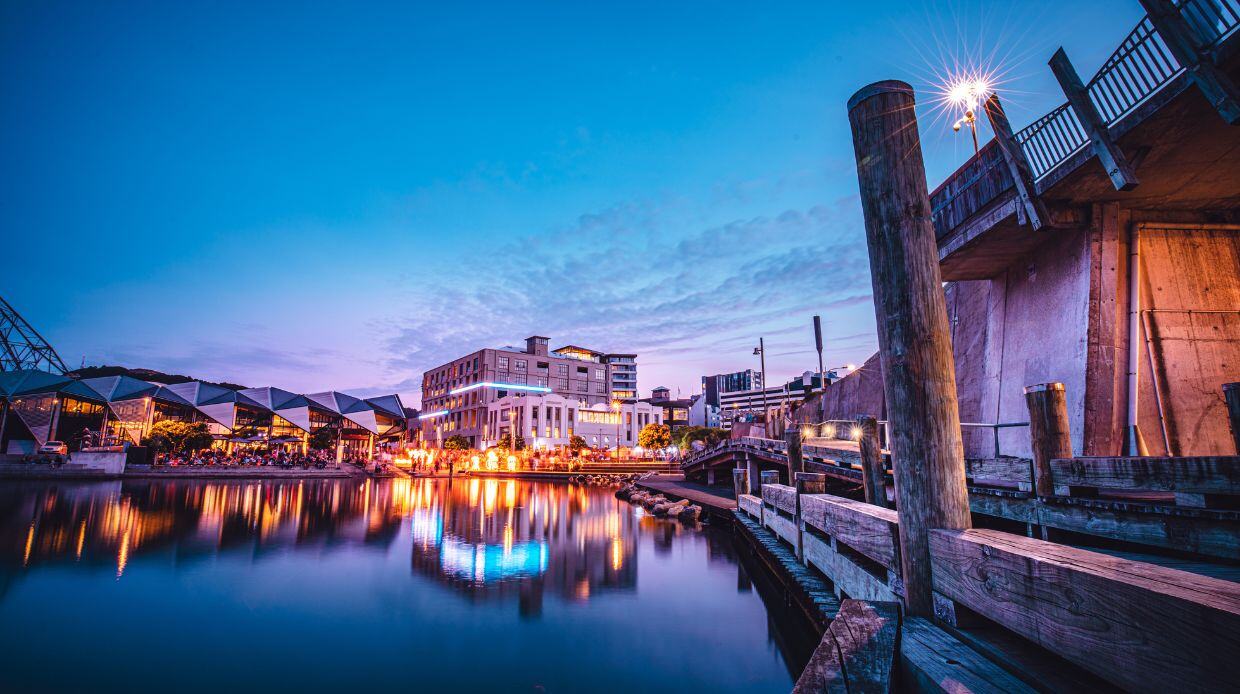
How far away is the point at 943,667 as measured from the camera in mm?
2693

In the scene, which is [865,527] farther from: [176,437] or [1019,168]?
[176,437]

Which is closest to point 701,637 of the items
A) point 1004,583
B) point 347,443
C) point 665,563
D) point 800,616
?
point 800,616

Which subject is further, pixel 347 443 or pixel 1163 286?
pixel 347 443

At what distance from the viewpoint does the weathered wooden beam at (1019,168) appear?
938 centimetres

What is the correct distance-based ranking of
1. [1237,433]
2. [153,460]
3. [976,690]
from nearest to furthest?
[976,690] < [1237,433] < [153,460]

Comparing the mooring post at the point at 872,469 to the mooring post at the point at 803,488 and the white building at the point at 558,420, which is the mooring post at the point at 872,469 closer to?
the mooring post at the point at 803,488

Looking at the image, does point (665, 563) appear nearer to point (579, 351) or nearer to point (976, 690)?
point (976, 690)

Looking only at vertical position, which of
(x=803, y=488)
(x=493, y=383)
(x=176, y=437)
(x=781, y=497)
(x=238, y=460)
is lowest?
(x=238, y=460)

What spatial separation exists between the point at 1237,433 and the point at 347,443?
Answer: 8362cm

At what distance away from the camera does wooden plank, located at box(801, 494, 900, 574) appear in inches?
175

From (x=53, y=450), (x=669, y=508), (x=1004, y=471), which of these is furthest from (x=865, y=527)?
(x=53, y=450)

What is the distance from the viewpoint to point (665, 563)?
13.6 metres

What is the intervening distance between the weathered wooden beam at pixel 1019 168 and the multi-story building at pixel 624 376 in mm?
100107

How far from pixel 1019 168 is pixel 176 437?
5940 centimetres
